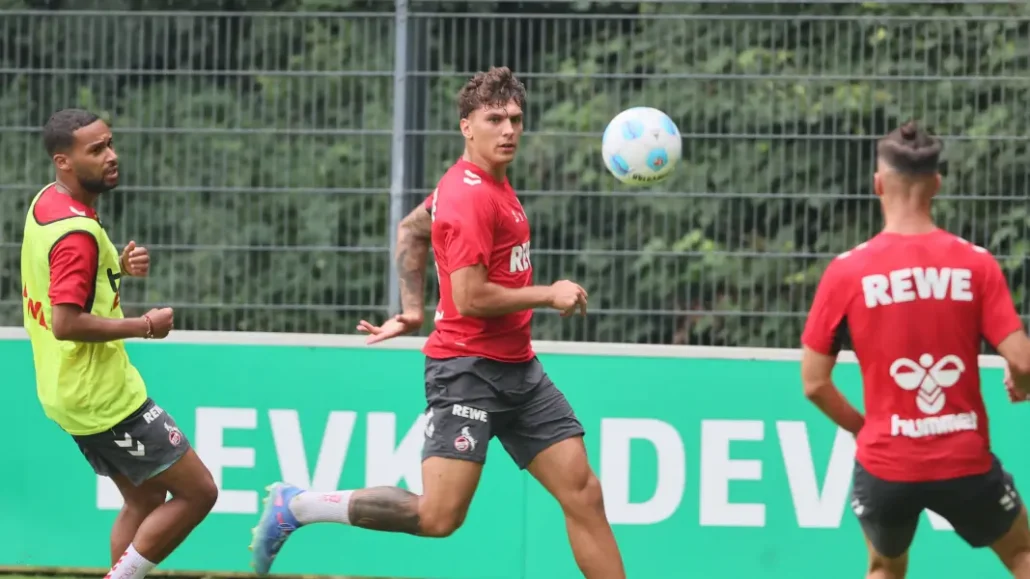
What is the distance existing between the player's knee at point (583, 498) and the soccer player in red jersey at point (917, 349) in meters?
1.34

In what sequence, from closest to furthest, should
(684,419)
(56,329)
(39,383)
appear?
(56,329)
(39,383)
(684,419)

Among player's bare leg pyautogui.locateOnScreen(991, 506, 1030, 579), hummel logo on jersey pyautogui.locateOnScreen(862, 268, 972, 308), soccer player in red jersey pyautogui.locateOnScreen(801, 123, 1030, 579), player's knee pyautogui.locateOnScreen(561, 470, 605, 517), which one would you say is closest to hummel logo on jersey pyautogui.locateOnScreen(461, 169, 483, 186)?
player's knee pyautogui.locateOnScreen(561, 470, 605, 517)

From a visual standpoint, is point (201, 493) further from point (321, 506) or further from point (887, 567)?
point (887, 567)

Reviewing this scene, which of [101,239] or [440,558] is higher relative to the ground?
[101,239]

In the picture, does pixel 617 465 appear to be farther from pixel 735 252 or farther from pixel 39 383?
pixel 39 383

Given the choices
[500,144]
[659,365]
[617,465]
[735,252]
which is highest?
[500,144]

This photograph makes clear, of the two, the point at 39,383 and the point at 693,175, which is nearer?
the point at 39,383

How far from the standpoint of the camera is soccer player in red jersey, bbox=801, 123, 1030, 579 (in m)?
4.44

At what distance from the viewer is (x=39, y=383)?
19.6 feet

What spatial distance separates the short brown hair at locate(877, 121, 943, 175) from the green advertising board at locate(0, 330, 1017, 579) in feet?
8.80

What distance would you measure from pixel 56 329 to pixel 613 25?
10.7 ft

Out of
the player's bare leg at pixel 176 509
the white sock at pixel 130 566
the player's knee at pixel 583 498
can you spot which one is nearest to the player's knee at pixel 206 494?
the player's bare leg at pixel 176 509

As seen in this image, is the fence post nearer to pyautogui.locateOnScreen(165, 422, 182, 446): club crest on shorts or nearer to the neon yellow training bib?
pyautogui.locateOnScreen(165, 422, 182, 446): club crest on shorts

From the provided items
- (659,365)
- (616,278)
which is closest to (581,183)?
(616,278)
